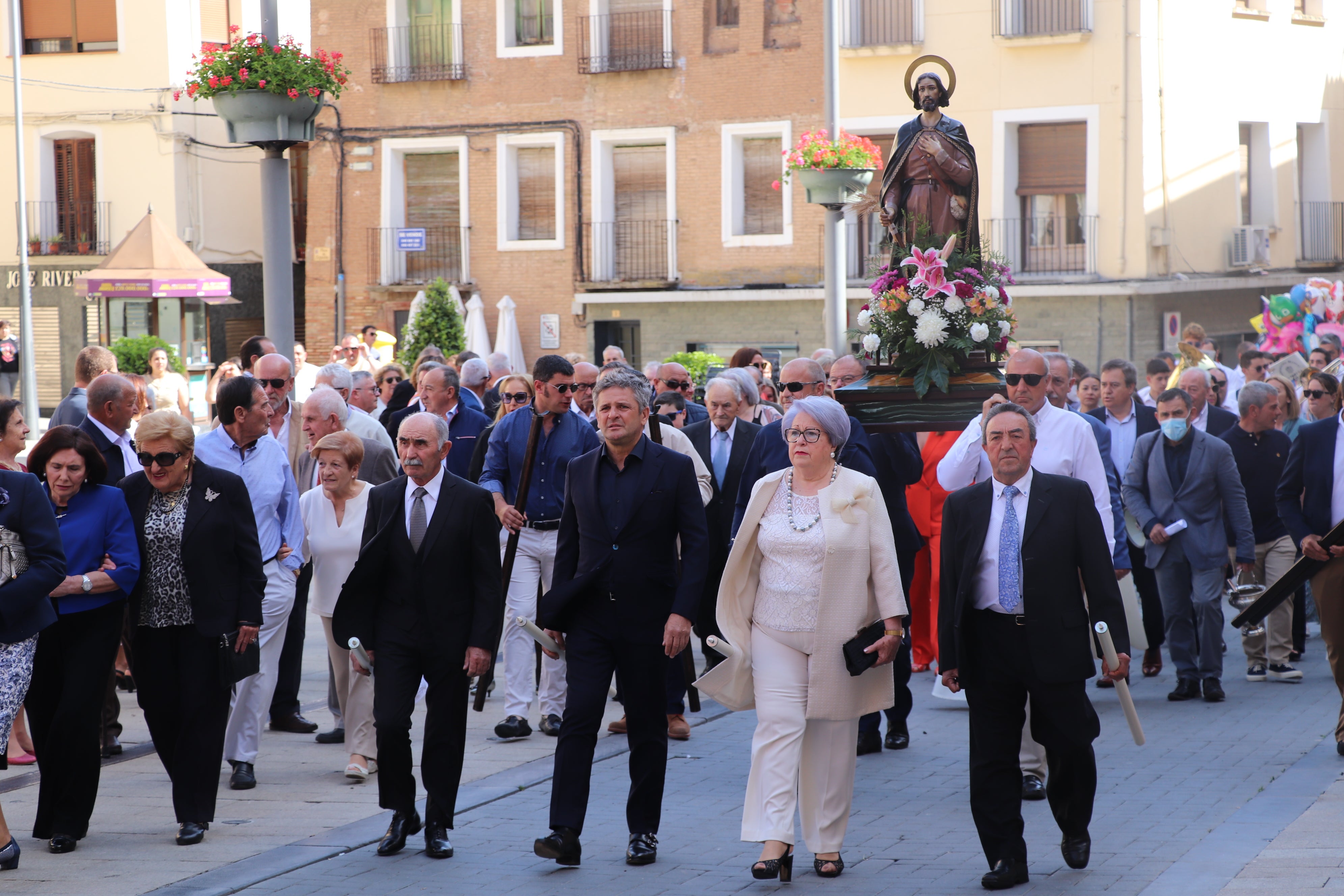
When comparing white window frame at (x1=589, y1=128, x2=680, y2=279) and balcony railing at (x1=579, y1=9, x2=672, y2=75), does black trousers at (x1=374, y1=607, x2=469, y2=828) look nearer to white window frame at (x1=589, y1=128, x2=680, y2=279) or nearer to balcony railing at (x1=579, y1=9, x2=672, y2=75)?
white window frame at (x1=589, y1=128, x2=680, y2=279)

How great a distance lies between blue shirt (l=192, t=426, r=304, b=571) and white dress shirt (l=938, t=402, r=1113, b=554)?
3.30m

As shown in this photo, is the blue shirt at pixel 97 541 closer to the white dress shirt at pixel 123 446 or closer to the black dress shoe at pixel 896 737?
the white dress shirt at pixel 123 446

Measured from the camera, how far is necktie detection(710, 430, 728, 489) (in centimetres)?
1052

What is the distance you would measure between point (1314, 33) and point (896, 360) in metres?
22.2

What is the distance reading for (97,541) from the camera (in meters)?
7.18

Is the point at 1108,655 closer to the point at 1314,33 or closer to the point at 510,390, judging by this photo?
the point at 510,390

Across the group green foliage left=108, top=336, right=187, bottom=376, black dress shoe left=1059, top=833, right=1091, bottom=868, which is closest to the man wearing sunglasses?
black dress shoe left=1059, top=833, right=1091, bottom=868

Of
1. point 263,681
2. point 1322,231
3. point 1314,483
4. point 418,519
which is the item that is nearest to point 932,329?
point 1314,483

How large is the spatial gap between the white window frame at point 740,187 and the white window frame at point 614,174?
3.03ft

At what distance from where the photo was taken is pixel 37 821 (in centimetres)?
Answer: 722

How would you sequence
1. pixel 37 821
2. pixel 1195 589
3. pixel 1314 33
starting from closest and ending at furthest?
pixel 37 821 → pixel 1195 589 → pixel 1314 33

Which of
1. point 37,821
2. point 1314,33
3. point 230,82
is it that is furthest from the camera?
point 1314,33

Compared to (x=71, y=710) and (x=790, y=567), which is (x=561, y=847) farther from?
(x=71, y=710)

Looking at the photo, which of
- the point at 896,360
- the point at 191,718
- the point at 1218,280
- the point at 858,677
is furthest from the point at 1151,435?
the point at 1218,280
